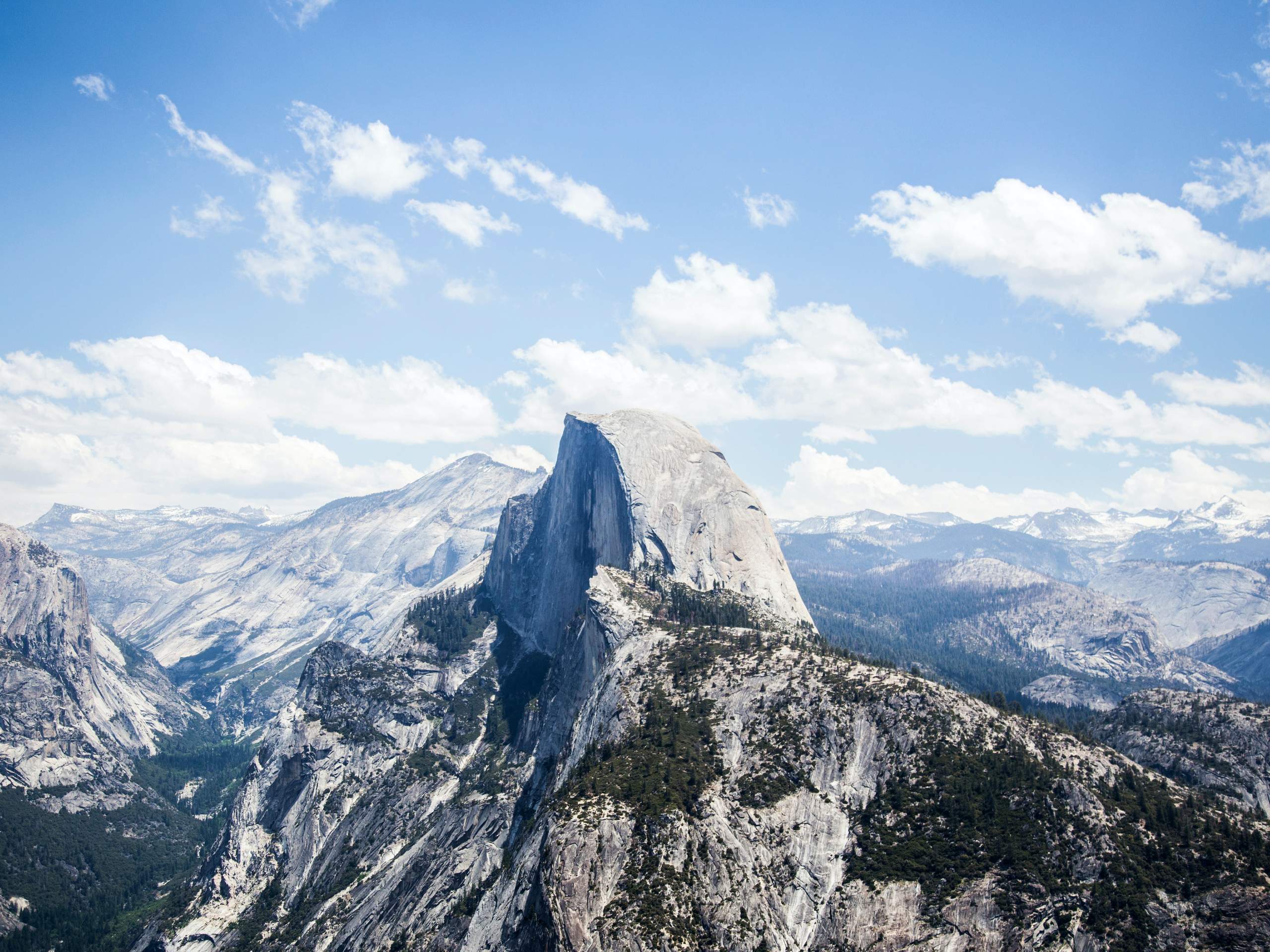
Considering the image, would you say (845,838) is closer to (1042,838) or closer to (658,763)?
(1042,838)

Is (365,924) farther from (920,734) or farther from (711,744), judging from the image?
(920,734)

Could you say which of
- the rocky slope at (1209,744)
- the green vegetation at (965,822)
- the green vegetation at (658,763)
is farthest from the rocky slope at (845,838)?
the rocky slope at (1209,744)

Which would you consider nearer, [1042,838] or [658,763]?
[1042,838]

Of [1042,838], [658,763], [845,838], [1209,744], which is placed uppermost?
[658,763]

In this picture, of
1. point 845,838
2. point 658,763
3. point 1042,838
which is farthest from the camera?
point 658,763

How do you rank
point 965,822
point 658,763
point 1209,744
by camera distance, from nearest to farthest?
point 965,822
point 658,763
point 1209,744

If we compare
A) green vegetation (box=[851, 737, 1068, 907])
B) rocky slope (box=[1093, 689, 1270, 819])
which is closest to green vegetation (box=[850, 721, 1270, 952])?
green vegetation (box=[851, 737, 1068, 907])


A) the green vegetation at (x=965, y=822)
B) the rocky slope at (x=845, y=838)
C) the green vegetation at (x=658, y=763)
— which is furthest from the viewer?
the green vegetation at (x=658, y=763)

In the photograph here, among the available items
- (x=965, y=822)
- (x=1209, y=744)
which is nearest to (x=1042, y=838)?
(x=965, y=822)

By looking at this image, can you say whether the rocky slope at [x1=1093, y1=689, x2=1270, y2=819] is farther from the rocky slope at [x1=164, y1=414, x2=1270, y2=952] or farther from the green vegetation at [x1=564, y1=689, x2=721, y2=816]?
the green vegetation at [x1=564, y1=689, x2=721, y2=816]

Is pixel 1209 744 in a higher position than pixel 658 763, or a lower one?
lower

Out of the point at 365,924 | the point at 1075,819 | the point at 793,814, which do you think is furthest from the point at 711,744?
the point at 365,924

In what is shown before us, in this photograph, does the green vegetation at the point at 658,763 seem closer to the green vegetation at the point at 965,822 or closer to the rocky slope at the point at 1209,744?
the green vegetation at the point at 965,822
